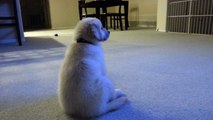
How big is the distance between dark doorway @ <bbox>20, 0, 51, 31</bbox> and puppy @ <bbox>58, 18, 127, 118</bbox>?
748cm

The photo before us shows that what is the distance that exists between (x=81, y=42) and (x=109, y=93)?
0.23 m

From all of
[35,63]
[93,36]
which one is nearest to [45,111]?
[93,36]

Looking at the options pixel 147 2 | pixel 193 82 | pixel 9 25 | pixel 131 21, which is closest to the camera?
pixel 193 82

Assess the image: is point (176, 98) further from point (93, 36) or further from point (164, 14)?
point (164, 14)

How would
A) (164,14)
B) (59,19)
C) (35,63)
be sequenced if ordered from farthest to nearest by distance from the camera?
(59,19)
(164,14)
(35,63)

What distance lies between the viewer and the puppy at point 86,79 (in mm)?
715

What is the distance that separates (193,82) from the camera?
3.70 feet

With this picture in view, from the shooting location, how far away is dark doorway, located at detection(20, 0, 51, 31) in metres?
7.76

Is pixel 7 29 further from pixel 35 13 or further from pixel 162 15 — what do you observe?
pixel 35 13

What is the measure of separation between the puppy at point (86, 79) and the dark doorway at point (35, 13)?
7.48 m

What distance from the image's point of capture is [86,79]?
72 cm

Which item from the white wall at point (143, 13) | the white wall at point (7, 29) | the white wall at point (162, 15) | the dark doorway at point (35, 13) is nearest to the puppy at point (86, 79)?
the white wall at point (7, 29)

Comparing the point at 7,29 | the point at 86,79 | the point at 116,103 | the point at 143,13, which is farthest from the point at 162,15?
the point at 86,79

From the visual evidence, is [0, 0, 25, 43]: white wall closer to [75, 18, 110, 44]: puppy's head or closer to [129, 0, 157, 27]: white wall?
[75, 18, 110, 44]: puppy's head
